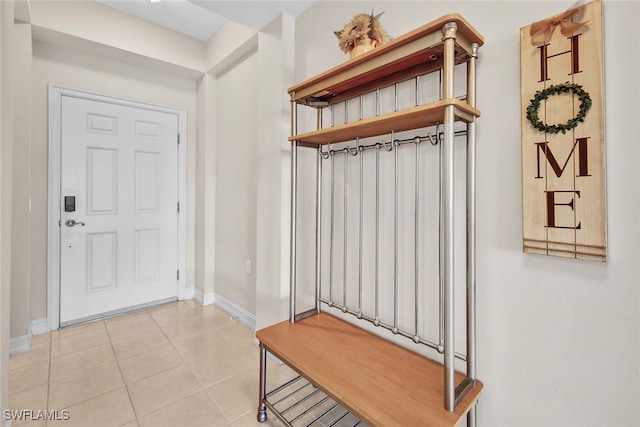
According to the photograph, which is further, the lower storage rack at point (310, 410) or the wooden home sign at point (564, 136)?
the lower storage rack at point (310, 410)

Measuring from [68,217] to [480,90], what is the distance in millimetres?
3239

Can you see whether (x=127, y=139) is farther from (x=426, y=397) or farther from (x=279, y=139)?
(x=426, y=397)

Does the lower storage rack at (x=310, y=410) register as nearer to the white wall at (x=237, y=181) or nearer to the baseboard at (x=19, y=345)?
the white wall at (x=237, y=181)

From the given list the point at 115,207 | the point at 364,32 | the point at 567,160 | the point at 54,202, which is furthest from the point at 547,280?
the point at 54,202

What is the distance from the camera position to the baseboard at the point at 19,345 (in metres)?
2.21

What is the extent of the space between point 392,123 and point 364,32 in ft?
1.43

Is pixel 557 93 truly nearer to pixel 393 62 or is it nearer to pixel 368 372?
pixel 393 62

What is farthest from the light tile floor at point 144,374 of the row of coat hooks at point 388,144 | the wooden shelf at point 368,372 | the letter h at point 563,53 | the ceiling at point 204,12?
the ceiling at point 204,12

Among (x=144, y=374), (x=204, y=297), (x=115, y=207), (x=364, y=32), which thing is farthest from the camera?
(x=204, y=297)

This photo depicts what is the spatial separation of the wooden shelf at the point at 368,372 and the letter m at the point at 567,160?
0.82 meters

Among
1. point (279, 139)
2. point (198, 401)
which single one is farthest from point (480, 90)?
point (198, 401)

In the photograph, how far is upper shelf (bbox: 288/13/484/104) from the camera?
1.04 meters

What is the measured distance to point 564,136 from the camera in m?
0.96

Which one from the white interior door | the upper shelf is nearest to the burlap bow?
the upper shelf
